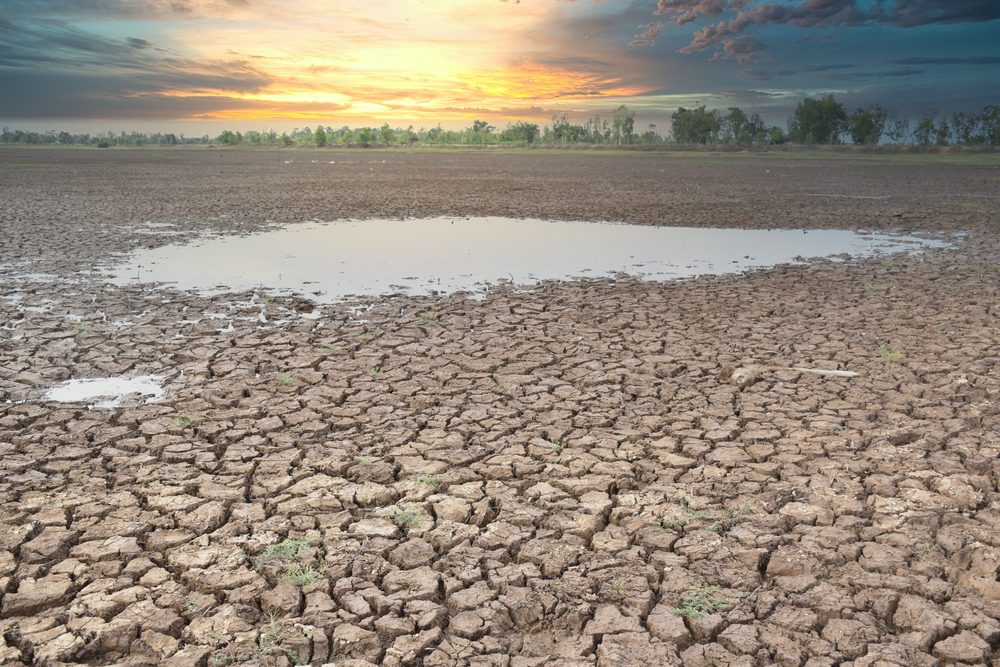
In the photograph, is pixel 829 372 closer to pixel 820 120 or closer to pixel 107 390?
pixel 107 390

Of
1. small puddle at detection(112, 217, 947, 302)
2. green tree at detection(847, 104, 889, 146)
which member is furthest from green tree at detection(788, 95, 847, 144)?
small puddle at detection(112, 217, 947, 302)

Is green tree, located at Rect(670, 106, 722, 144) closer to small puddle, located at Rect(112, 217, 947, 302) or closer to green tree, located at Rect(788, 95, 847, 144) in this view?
green tree, located at Rect(788, 95, 847, 144)

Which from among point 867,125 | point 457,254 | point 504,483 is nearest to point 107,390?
point 504,483

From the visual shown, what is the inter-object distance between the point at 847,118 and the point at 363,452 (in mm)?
102611

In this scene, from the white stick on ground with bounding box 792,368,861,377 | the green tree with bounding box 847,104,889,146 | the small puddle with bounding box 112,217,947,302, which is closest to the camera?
the white stick on ground with bounding box 792,368,861,377

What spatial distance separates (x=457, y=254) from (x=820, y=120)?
3746 inches

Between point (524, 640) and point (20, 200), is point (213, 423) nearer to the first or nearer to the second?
point (524, 640)

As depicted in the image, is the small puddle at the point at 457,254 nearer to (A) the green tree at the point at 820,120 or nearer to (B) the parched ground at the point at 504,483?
(B) the parched ground at the point at 504,483

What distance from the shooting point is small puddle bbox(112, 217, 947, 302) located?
957 centimetres

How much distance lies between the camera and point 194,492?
3854 millimetres

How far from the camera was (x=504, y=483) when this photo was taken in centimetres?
401

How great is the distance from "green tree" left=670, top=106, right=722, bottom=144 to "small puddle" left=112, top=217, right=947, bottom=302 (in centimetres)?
9766

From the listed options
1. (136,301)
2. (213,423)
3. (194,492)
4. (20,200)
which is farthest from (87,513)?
(20,200)

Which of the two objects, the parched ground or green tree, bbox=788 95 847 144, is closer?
the parched ground
